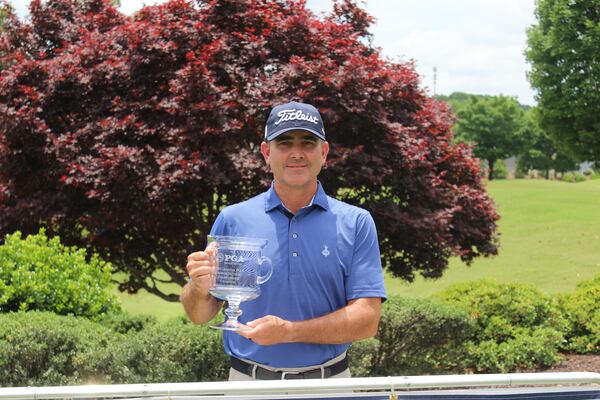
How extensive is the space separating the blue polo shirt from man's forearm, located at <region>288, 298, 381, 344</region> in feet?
0.17

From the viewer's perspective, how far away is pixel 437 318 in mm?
7410

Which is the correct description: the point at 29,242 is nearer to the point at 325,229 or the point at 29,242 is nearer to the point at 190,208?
the point at 190,208

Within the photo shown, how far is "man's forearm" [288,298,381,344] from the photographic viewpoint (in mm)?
→ 2954

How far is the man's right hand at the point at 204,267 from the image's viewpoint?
2838 mm

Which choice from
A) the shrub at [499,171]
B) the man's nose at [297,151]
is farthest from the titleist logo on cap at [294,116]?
the shrub at [499,171]

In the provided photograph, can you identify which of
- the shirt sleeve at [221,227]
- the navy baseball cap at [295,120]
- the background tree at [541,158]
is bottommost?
the shirt sleeve at [221,227]

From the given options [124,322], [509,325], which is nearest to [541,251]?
[509,325]

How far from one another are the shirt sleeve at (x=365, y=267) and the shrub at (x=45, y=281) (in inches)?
180

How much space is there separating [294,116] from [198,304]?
0.82 metres

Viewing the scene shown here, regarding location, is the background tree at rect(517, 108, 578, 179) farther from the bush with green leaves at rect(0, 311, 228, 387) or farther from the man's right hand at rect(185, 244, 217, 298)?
the man's right hand at rect(185, 244, 217, 298)

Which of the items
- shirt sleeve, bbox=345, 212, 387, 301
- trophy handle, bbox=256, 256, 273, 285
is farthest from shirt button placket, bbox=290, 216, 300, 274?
shirt sleeve, bbox=345, 212, 387, 301

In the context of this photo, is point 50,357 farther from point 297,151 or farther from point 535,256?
point 535,256

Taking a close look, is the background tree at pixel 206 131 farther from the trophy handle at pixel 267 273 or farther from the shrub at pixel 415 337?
the trophy handle at pixel 267 273

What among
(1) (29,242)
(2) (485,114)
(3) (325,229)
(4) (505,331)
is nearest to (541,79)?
(4) (505,331)
